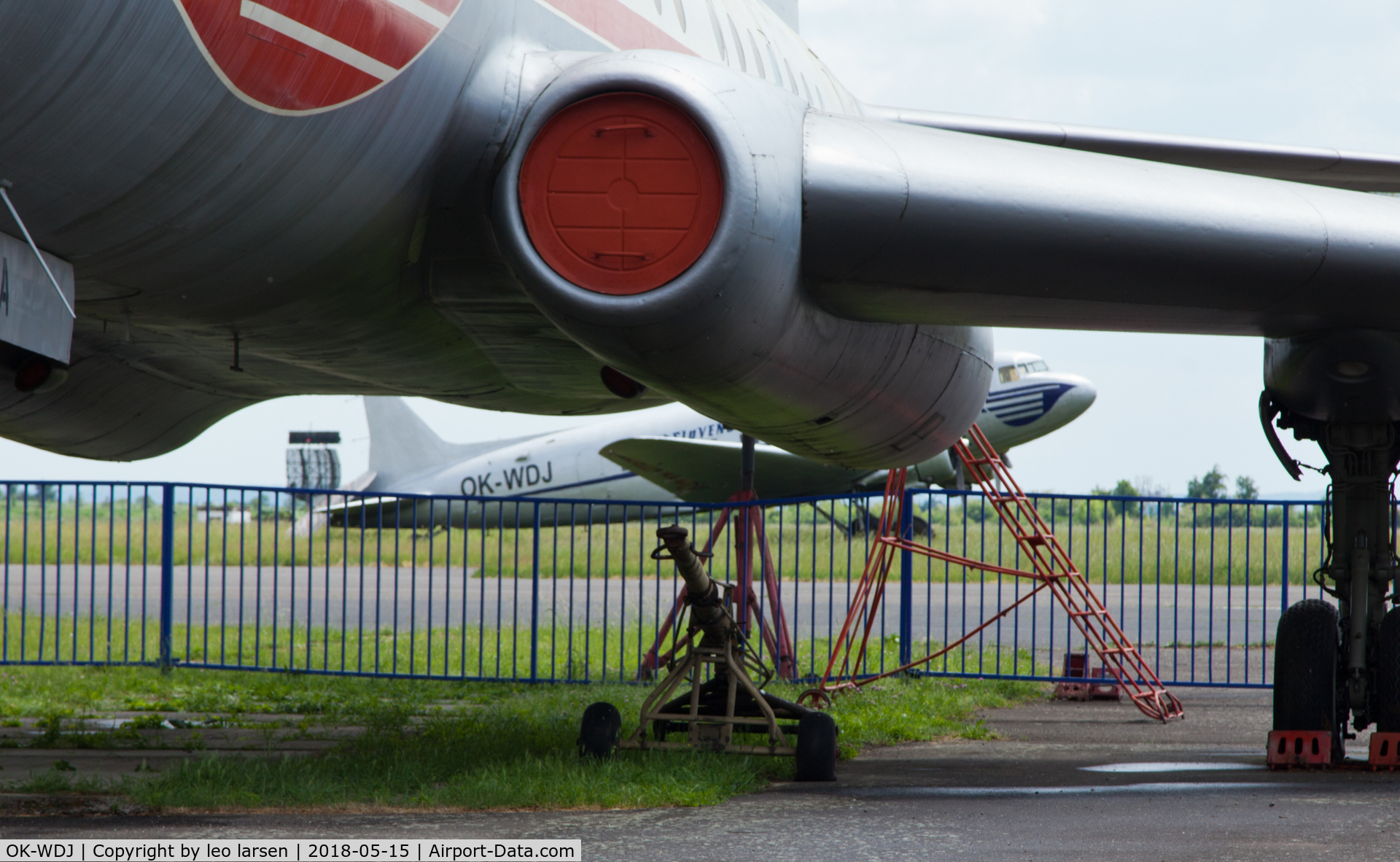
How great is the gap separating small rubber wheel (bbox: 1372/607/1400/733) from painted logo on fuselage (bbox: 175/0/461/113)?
5.24m

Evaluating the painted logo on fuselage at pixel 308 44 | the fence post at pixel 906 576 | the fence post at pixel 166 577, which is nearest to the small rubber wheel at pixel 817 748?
the painted logo on fuselage at pixel 308 44

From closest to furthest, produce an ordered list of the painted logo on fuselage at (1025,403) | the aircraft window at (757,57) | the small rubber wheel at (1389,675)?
the small rubber wheel at (1389,675)
the aircraft window at (757,57)
the painted logo on fuselage at (1025,403)

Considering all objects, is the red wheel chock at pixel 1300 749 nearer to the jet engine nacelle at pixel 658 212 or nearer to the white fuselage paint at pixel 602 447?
the jet engine nacelle at pixel 658 212

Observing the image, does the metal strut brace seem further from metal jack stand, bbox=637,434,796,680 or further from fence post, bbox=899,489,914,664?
fence post, bbox=899,489,914,664

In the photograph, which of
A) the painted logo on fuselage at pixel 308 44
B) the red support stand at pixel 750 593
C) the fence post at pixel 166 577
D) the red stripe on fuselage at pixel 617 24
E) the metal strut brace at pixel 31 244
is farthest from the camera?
the fence post at pixel 166 577

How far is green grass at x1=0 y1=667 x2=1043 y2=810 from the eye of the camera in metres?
5.22

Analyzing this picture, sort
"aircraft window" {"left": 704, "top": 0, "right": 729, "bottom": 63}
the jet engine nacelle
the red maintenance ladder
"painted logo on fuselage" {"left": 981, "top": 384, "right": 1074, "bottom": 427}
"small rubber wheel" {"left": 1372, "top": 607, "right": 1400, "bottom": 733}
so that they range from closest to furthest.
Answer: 1. the jet engine nacelle
2. "aircraft window" {"left": 704, "top": 0, "right": 729, "bottom": 63}
3. "small rubber wheel" {"left": 1372, "top": 607, "right": 1400, "bottom": 733}
4. the red maintenance ladder
5. "painted logo on fuselage" {"left": 981, "top": 384, "right": 1074, "bottom": 427}

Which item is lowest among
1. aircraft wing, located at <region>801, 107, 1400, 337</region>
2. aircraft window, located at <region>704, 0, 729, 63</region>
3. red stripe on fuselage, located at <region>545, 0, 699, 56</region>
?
aircraft wing, located at <region>801, 107, 1400, 337</region>

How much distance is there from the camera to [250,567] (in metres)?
33.2

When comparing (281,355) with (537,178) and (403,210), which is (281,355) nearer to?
(403,210)

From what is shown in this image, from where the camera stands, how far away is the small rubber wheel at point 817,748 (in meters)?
5.87

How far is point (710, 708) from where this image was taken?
22.0 ft

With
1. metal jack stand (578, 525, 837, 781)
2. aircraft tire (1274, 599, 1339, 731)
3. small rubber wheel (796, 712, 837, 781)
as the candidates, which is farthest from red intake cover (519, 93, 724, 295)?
aircraft tire (1274, 599, 1339, 731)

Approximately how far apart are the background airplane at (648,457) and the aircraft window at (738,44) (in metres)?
10.8
